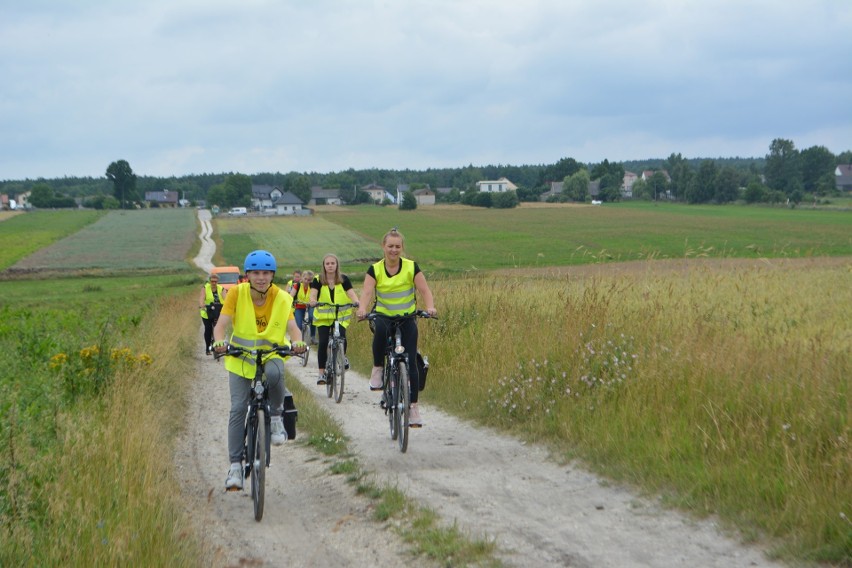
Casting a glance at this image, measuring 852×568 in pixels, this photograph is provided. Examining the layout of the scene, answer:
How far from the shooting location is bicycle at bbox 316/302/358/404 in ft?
41.2

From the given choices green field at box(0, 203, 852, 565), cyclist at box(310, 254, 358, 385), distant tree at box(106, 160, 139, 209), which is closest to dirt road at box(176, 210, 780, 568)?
green field at box(0, 203, 852, 565)

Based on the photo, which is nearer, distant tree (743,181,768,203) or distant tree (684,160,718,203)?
distant tree (743,181,768,203)

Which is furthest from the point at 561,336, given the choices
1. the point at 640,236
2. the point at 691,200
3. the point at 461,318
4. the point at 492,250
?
the point at 691,200

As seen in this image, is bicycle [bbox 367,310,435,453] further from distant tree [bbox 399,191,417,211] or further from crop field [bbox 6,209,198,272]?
distant tree [bbox 399,191,417,211]

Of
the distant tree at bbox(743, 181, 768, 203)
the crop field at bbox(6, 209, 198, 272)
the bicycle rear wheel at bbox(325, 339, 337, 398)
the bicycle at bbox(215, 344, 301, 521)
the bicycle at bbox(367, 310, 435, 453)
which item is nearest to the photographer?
the bicycle at bbox(215, 344, 301, 521)

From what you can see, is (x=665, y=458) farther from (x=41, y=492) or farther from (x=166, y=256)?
(x=166, y=256)

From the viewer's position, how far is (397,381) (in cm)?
928

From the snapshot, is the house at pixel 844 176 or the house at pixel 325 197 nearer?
the house at pixel 844 176

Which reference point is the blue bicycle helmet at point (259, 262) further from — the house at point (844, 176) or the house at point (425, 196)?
the house at point (844, 176)

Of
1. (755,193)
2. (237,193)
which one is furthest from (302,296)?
(237,193)

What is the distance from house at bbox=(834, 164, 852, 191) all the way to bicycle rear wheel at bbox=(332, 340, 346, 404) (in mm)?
155474

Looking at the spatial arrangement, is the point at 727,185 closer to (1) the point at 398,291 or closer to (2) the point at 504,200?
(2) the point at 504,200

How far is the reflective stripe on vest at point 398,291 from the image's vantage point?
30.2 feet

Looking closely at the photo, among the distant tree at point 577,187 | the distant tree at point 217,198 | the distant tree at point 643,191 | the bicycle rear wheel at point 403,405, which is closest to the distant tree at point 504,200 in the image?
the distant tree at point 577,187
